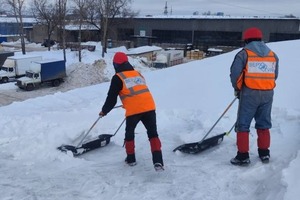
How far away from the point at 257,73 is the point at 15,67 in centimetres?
2841

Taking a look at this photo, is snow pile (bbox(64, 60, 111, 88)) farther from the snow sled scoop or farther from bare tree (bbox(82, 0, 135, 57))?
the snow sled scoop

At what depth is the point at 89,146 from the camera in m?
5.39

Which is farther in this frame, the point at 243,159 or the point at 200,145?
the point at 200,145

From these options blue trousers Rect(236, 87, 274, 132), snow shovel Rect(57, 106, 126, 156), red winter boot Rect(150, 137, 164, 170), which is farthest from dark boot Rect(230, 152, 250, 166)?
snow shovel Rect(57, 106, 126, 156)

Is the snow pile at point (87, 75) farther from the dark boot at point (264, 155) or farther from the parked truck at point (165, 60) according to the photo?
the dark boot at point (264, 155)

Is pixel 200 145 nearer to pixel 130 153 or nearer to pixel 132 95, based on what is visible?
pixel 130 153

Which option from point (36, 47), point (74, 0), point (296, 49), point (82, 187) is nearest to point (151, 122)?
point (82, 187)

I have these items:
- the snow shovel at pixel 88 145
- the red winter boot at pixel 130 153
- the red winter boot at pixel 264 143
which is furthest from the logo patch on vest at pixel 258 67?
the snow shovel at pixel 88 145

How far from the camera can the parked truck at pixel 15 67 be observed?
2959 centimetres

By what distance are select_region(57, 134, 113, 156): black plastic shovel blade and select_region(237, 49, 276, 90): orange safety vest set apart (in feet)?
7.78

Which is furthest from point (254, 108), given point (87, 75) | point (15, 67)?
point (87, 75)

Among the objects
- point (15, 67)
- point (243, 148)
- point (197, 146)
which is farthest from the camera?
point (15, 67)

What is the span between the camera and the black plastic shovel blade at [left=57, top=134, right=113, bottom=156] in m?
5.17

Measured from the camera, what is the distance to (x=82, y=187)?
421cm
